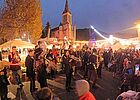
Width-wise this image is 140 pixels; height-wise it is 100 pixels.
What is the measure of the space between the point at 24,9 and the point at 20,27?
2.24 m

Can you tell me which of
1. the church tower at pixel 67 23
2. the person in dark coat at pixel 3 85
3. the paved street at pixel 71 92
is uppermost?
the church tower at pixel 67 23

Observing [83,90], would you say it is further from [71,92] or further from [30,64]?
[71,92]

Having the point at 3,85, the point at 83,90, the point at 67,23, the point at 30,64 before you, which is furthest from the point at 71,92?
the point at 67,23

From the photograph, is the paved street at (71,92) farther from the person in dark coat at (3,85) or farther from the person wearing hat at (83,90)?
the person wearing hat at (83,90)

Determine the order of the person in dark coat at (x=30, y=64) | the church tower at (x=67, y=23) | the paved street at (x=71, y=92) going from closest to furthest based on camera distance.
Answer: the paved street at (x=71, y=92) < the person in dark coat at (x=30, y=64) < the church tower at (x=67, y=23)

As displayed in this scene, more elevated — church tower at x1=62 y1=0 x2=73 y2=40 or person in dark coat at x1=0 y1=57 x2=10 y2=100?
church tower at x1=62 y1=0 x2=73 y2=40

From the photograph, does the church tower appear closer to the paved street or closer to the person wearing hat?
the paved street

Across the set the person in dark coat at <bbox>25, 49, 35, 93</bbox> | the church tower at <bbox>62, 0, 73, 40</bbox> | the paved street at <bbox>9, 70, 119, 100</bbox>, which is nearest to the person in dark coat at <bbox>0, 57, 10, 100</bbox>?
the paved street at <bbox>9, 70, 119, 100</bbox>

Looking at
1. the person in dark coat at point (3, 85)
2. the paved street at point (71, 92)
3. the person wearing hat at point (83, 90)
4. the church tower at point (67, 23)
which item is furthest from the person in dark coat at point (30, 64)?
the church tower at point (67, 23)

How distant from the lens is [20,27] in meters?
40.1

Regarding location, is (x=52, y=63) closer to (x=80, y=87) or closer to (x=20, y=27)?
(x=80, y=87)

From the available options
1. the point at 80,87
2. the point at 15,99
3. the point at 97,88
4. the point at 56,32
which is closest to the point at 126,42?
the point at 97,88

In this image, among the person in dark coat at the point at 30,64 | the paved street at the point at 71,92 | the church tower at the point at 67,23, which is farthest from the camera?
the church tower at the point at 67,23

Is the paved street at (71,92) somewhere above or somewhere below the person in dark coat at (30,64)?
below
